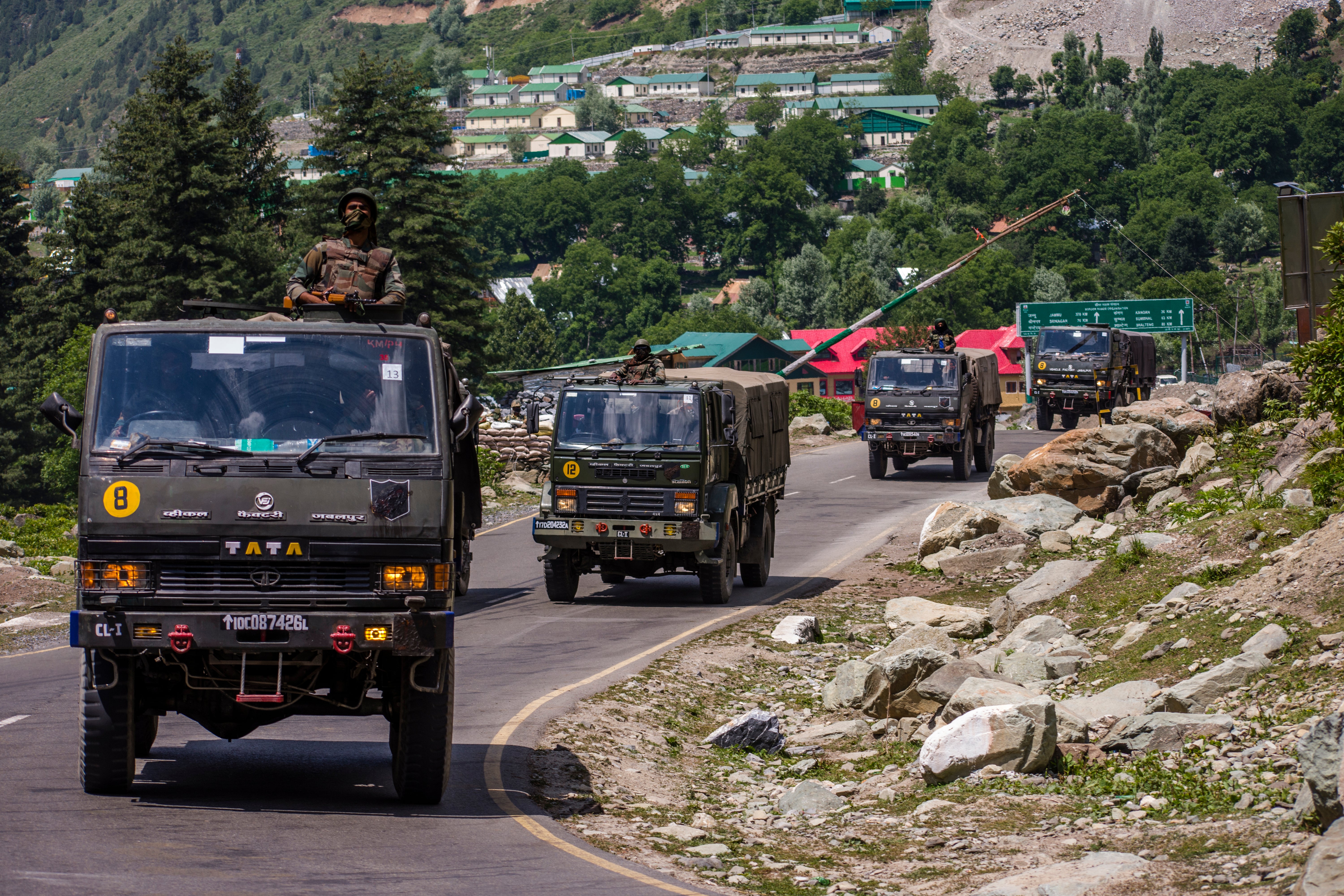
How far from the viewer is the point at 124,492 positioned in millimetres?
8359

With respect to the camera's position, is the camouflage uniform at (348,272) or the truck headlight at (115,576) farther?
the camouflage uniform at (348,272)

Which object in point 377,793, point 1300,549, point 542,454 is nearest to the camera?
point 377,793

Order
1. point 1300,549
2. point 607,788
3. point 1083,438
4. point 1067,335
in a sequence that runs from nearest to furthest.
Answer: point 607,788
point 1300,549
point 1083,438
point 1067,335

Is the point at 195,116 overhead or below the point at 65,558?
overhead

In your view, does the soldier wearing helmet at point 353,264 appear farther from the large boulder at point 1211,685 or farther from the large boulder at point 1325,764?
the large boulder at point 1211,685

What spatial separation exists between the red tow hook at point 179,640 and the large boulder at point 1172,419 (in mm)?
20853

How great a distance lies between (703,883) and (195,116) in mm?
55075

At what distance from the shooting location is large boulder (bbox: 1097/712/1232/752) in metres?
10.2

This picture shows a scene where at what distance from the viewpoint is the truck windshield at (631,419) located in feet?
61.4

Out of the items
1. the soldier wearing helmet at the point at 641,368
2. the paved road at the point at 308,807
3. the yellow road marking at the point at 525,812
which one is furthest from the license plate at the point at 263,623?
the soldier wearing helmet at the point at 641,368

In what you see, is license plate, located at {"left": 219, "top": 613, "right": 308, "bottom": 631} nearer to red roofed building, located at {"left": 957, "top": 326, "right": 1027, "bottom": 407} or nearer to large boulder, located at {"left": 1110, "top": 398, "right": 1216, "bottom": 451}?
large boulder, located at {"left": 1110, "top": 398, "right": 1216, "bottom": 451}

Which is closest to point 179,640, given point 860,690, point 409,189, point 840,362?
point 860,690

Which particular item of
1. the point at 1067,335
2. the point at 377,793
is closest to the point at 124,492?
the point at 377,793

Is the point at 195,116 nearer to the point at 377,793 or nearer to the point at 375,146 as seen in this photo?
the point at 375,146
